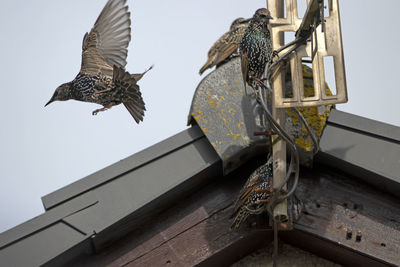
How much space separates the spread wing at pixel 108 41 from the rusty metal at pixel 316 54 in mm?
1792

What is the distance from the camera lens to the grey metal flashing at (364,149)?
2.79 meters

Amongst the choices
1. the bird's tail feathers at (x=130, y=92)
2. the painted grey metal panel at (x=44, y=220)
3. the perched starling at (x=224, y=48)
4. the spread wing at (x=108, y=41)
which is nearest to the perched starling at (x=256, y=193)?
the painted grey metal panel at (x=44, y=220)

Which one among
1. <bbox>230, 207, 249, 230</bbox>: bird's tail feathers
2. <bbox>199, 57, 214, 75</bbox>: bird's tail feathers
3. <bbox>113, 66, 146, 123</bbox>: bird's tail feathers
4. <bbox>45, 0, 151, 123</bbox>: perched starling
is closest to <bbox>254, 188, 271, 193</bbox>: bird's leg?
<bbox>230, 207, 249, 230</bbox>: bird's tail feathers

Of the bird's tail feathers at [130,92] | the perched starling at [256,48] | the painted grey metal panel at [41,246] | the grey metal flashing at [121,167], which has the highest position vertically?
the perched starling at [256,48]

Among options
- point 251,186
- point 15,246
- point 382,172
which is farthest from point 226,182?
point 15,246

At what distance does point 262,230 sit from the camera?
9.59 feet

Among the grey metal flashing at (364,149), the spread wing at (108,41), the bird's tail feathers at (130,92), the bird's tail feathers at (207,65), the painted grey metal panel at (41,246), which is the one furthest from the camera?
the bird's tail feathers at (207,65)

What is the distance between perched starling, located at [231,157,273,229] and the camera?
108 inches

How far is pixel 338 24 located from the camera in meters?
2.74

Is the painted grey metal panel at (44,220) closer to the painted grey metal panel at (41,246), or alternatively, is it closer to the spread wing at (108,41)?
the painted grey metal panel at (41,246)

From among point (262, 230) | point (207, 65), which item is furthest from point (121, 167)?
point (207, 65)

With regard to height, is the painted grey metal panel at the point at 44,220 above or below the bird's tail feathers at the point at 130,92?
below

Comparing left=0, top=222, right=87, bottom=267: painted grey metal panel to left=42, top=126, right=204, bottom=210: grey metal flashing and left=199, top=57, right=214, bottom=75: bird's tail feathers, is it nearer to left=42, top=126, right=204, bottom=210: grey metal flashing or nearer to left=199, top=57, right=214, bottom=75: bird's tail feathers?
left=42, top=126, right=204, bottom=210: grey metal flashing

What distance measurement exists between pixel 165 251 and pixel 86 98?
1.51 metres
